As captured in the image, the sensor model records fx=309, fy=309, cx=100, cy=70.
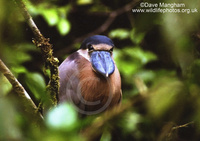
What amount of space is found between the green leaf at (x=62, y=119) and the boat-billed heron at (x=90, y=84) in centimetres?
103

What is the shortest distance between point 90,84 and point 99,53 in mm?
156

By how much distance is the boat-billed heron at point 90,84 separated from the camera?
4.77 ft

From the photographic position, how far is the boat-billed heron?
1.45 metres

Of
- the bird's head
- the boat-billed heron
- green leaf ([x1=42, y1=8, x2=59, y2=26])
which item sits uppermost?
green leaf ([x1=42, y1=8, x2=59, y2=26])

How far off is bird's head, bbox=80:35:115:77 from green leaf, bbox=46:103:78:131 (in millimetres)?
935

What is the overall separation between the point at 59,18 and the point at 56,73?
1.05 metres

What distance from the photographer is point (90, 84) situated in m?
1.47

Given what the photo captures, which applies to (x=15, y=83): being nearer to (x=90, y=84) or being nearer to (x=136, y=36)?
(x=136, y=36)

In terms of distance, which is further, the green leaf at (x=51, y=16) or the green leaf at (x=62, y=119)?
the green leaf at (x=51, y=16)

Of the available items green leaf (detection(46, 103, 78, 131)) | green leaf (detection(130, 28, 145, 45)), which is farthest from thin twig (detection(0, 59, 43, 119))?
green leaf (detection(46, 103, 78, 131))

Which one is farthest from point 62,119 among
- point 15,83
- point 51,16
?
point 51,16

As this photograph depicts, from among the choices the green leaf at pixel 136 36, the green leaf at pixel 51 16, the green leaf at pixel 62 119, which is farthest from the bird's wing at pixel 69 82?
the green leaf at pixel 62 119

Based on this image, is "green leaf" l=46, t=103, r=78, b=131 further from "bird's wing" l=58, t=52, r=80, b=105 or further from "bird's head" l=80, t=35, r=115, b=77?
"bird's wing" l=58, t=52, r=80, b=105

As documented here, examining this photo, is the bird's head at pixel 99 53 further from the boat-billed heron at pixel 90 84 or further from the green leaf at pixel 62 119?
the green leaf at pixel 62 119
